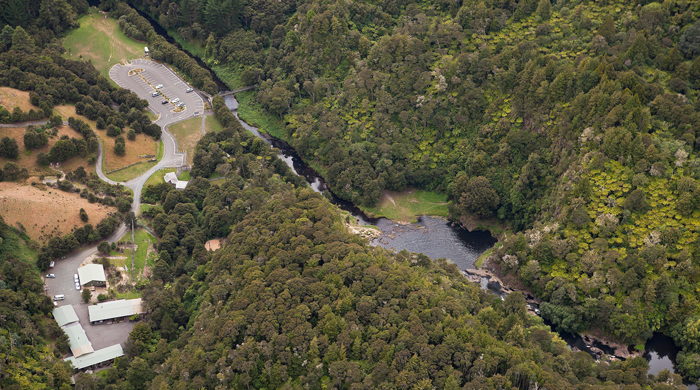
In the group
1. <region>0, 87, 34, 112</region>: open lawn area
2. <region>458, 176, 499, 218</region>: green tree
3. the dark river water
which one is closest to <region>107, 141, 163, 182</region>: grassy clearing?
<region>0, 87, 34, 112</region>: open lawn area

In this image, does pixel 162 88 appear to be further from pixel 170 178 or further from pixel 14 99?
pixel 170 178

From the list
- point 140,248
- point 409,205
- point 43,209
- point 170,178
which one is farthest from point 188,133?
point 409,205

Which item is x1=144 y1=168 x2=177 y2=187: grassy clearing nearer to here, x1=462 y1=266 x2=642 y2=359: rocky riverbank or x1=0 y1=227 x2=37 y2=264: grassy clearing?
x1=0 y1=227 x2=37 y2=264: grassy clearing

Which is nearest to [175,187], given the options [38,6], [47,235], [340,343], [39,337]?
[47,235]

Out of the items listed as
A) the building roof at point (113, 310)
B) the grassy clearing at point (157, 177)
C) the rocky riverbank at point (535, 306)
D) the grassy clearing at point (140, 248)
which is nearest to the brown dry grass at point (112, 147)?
the grassy clearing at point (157, 177)

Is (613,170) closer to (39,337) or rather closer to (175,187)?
(175,187)

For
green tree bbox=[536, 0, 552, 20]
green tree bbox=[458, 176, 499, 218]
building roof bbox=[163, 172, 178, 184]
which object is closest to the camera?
green tree bbox=[458, 176, 499, 218]

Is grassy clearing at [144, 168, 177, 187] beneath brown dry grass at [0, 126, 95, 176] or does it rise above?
beneath
